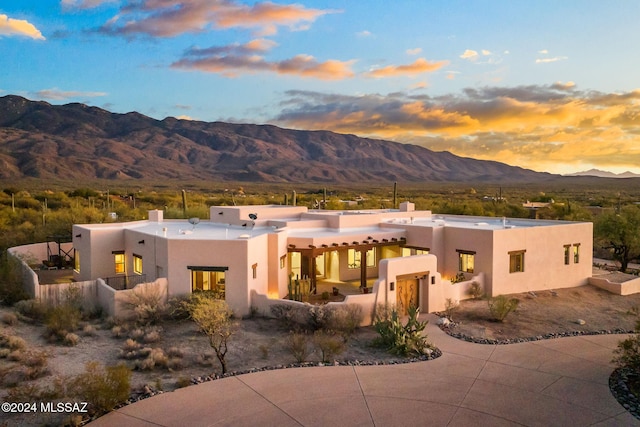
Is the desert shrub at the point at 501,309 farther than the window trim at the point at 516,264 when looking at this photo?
No

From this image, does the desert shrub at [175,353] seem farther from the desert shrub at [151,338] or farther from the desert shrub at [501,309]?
the desert shrub at [501,309]

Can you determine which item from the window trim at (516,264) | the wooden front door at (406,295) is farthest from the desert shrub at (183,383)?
the window trim at (516,264)

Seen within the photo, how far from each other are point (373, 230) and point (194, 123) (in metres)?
184

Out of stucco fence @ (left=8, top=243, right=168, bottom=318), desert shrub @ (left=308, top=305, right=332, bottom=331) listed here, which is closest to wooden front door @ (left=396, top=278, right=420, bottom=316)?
desert shrub @ (left=308, top=305, right=332, bottom=331)

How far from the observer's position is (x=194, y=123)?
196 meters

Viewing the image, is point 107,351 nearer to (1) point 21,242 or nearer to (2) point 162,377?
(2) point 162,377

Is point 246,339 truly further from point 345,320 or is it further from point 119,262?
point 119,262

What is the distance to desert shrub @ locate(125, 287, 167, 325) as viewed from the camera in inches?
639

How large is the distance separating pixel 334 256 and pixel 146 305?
31.7ft

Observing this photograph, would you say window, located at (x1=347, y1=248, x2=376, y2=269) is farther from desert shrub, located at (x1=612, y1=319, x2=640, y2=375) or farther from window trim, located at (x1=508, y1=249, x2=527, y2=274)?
desert shrub, located at (x1=612, y1=319, x2=640, y2=375)

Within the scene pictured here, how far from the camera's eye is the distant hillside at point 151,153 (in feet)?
360

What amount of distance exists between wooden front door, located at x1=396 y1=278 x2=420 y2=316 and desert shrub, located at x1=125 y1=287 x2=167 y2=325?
8.31 meters

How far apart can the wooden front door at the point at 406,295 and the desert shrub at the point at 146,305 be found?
27.3 feet

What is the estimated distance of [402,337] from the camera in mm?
13633
